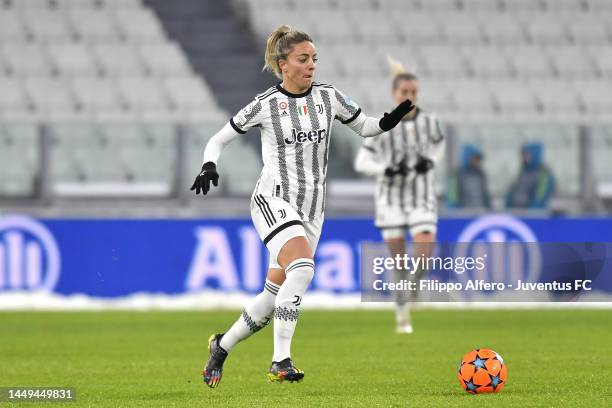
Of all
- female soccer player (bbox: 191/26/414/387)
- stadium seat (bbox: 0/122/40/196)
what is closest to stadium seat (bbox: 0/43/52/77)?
stadium seat (bbox: 0/122/40/196)

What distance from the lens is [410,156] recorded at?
437 inches

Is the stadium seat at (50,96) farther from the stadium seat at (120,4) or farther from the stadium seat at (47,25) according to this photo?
the stadium seat at (120,4)

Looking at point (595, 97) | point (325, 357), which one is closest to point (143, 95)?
point (595, 97)

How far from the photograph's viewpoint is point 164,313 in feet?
45.0

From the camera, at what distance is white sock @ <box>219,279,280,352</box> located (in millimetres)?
6809

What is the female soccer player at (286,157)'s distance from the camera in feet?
22.0

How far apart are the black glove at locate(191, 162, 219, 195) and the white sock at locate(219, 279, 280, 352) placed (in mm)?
701

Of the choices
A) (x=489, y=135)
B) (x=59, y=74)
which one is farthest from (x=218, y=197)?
(x=59, y=74)

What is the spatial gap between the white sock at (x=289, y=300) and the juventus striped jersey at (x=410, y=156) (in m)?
4.51

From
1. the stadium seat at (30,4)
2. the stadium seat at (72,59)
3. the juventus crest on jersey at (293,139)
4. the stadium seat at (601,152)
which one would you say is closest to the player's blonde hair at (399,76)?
the juventus crest on jersey at (293,139)

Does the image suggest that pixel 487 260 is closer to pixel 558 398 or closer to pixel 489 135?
pixel 489 135

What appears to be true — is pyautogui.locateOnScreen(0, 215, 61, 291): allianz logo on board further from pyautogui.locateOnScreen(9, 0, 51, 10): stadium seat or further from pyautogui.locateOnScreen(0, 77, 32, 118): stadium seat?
pyautogui.locateOnScreen(9, 0, 51, 10): stadium seat

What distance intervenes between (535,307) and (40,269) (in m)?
5.25

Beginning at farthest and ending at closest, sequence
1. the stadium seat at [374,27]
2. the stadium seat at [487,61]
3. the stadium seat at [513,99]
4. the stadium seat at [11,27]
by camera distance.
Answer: the stadium seat at [374,27] < the stadium seat at [487,61] < the stadium seat at [513,99] < the stadium seat at [11,27]
